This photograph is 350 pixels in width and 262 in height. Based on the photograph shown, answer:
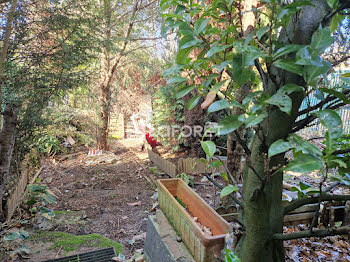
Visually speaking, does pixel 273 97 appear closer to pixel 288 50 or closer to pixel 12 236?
pixel 288 50

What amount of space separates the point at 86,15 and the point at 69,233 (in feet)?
9.71

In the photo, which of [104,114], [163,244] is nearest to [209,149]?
[163,244]

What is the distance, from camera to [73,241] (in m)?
2.81

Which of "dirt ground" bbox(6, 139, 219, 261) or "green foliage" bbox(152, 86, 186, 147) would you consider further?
"green foliage" bbox(152, 86, 186, 147)

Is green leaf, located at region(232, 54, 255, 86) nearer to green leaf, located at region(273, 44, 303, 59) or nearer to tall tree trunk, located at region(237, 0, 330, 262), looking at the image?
green leaf, located at region(273, 44, 303, 59)

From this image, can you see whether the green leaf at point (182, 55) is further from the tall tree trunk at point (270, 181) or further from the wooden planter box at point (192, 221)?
the wooden planter box at point (192, 221)

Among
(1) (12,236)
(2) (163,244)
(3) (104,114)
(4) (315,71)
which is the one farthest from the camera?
(3) (104,114)

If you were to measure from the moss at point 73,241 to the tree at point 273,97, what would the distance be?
7.45ft

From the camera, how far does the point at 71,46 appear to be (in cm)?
325

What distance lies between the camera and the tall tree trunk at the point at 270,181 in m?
0.72

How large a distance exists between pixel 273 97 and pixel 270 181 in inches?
16.8

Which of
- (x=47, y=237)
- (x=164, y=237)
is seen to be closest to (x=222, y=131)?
(x=164, y=237)

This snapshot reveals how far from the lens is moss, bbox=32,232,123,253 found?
2.70 m

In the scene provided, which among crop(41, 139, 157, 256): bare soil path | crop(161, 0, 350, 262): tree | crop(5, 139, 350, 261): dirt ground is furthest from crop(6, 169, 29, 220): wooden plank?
crop(161, 0, 350, 262): tree
